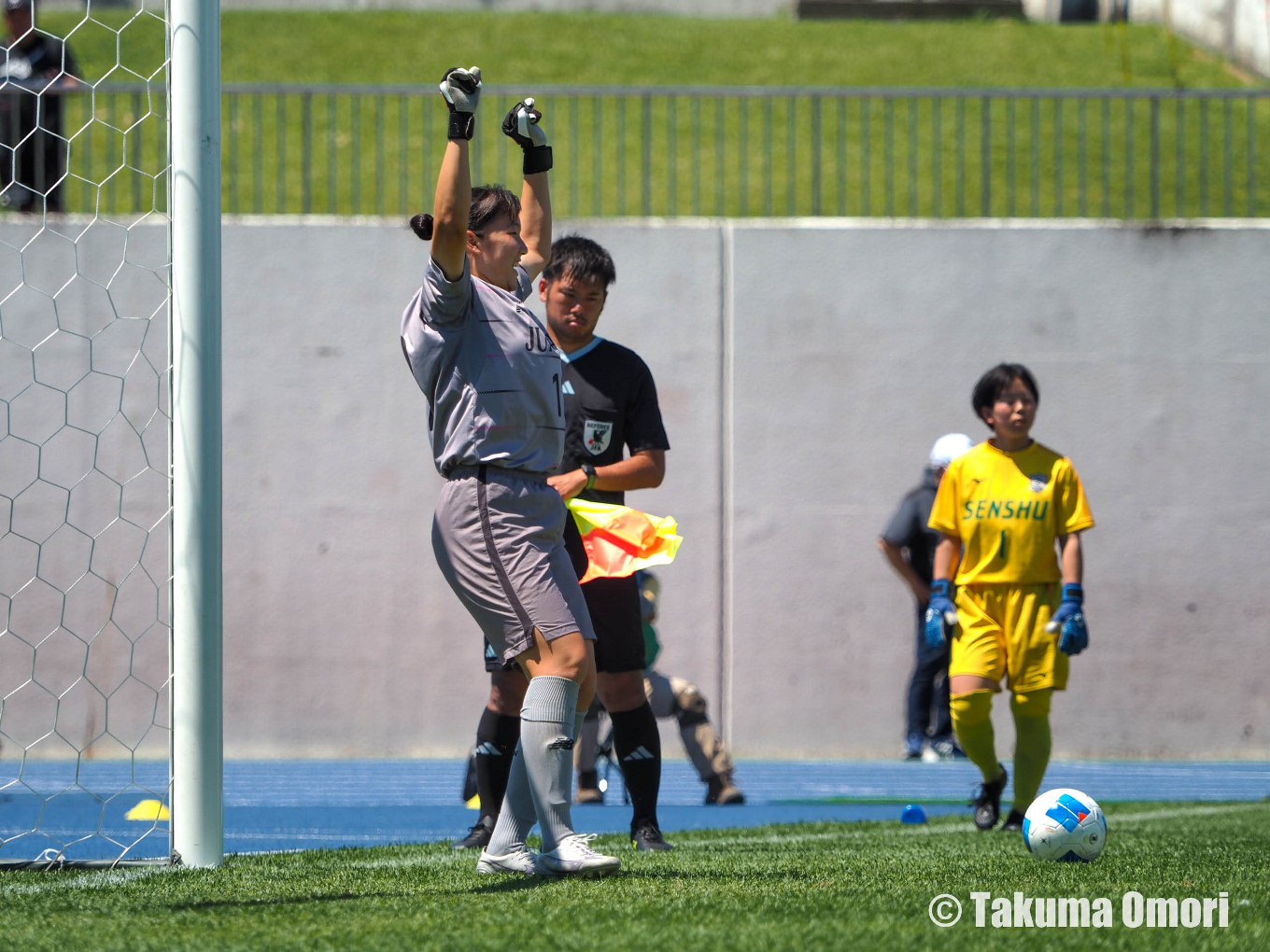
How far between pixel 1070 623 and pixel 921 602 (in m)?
3.67

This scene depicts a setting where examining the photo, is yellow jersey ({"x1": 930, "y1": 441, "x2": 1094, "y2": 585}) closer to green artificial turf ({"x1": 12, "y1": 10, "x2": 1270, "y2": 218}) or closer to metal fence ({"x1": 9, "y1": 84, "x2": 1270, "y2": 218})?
green artificial turf ({"x1": 12, "y1": 10, "x2": 1270, "y2": 218})

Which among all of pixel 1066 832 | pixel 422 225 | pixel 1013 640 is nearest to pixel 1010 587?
pixel 1013 640

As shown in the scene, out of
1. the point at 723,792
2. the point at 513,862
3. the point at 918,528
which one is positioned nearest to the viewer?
the point at 513,862

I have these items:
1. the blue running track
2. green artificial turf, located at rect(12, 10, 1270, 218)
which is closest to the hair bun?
green artificial turf, located at rect(12, 10, 1270, 218)

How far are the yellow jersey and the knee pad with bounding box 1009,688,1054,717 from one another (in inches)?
16.2

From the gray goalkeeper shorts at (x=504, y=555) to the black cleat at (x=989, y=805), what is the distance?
8.75ft

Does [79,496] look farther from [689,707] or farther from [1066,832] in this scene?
[1066,832]

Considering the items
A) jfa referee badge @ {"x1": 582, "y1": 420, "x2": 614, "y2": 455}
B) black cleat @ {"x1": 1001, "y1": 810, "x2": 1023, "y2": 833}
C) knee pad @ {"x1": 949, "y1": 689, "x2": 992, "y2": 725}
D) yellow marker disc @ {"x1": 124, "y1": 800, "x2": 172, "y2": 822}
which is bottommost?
yellow marker disc @ {"x1": 124, "y1": 800, "x2": 172, "y2": 822}

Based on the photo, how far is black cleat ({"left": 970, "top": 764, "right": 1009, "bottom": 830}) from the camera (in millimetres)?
5734

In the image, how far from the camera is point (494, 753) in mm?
4676

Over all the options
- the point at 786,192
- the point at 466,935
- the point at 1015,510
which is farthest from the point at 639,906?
the point at 786,192

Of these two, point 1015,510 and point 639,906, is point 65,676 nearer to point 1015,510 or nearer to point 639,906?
point 1015,510

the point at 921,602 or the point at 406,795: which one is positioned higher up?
the point at 921,602

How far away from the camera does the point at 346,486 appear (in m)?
9.73
